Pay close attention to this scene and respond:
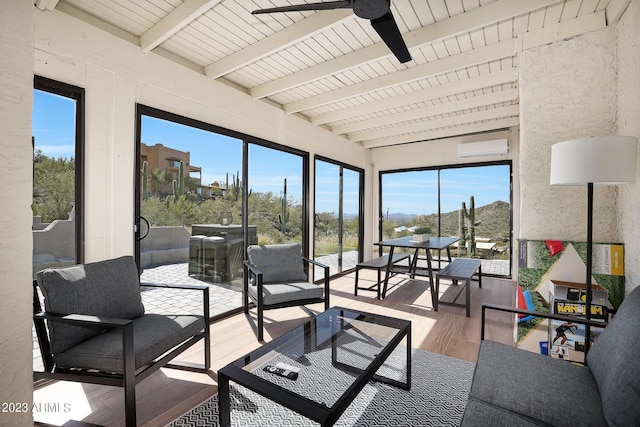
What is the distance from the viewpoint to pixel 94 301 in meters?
1.92

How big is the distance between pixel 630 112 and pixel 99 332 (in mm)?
3839

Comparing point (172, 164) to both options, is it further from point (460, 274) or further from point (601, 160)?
point (460, 274)

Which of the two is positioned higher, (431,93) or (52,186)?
(431,93)

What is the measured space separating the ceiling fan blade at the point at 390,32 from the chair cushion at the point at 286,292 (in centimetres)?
226

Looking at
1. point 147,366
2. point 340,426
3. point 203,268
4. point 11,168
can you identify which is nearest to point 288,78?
point 203,268

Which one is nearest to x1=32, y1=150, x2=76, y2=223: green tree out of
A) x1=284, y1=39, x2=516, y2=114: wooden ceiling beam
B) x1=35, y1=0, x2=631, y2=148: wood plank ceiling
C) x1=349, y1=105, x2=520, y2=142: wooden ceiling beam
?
x1=35, y1=0, x2=631, y2=148: wood plank ceiling

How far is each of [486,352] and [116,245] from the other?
2.84m

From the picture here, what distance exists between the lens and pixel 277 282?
11.1 ft

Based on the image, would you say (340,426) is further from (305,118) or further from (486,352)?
(305,118)

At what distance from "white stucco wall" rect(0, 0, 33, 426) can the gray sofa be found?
2.02 meters

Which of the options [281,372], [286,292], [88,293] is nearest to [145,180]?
[88,293]

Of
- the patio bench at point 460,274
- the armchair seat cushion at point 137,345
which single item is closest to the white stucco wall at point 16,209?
the armchair seat cushion at point 137,345

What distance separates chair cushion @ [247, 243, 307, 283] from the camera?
342cm

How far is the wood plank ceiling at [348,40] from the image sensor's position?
226cm
